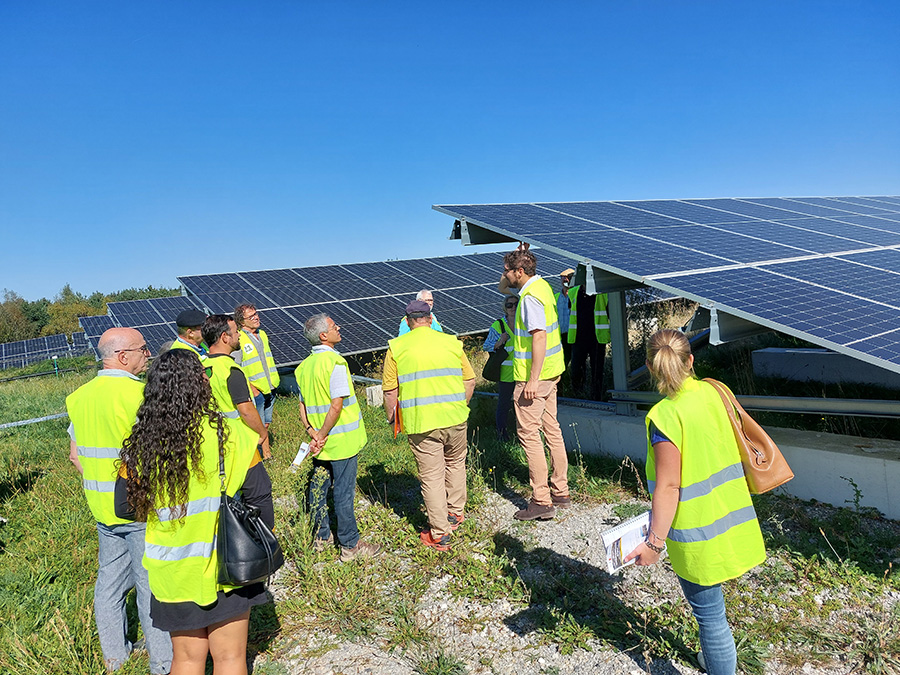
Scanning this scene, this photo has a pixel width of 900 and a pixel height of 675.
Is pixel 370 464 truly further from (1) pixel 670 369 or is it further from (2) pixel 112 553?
(1) pixel 670 369

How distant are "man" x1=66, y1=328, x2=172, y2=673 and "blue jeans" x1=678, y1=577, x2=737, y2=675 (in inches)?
111

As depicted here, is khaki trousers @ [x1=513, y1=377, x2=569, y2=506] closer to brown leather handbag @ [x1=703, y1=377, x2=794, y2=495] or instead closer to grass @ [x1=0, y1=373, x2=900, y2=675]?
grass @ [x1=0, y1=373, x2=900, y2=675]

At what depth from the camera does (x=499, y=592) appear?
4.12 meters

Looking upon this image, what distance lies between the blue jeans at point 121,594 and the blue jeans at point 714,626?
2.84 m

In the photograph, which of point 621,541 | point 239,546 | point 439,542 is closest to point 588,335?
point 439,542

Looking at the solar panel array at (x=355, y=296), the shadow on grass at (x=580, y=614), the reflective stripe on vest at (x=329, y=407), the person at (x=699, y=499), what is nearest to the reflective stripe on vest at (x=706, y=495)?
the person at (x=699, y=499)

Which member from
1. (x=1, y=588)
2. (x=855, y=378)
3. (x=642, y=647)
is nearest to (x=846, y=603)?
(x=642, y=647)

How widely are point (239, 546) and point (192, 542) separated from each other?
21cm

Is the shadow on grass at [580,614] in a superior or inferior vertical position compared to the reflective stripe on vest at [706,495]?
inferior

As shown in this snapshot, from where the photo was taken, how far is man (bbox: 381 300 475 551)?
4.58m

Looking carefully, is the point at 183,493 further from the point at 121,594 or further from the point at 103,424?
the point at 121,594

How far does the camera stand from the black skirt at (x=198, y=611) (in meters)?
2.50

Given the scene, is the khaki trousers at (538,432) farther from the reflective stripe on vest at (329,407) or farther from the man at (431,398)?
the reflective stripe on vest at (329,407)

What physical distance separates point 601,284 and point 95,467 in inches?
165
